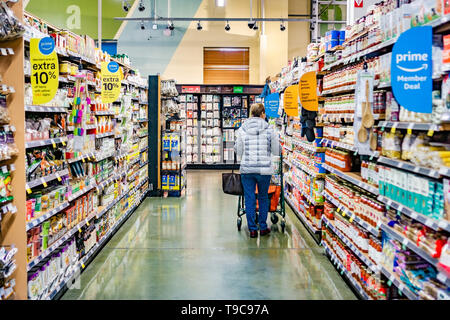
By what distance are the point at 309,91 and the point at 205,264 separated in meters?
2.57

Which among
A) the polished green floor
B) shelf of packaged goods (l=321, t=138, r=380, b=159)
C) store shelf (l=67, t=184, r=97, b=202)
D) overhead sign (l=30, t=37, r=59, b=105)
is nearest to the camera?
overhead sign (l=30, t=37, r=59, b=105)

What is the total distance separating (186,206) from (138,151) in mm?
1435

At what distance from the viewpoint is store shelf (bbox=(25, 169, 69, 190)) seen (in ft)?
12.9

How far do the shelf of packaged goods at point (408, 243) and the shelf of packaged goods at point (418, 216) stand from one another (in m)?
0.19

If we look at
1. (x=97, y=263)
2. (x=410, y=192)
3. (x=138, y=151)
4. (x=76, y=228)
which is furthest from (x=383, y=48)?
(x=138, y=151)

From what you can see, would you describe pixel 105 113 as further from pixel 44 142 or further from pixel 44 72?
pixel 44 72

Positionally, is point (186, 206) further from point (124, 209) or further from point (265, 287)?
point (265, 287)

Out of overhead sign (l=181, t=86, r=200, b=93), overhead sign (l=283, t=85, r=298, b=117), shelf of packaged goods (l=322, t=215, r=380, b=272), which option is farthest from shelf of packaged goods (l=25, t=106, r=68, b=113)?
overhead sign (l=181, t=86, r=200, b=93)

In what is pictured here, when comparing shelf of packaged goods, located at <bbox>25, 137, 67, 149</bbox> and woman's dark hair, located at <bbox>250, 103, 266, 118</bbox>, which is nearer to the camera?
shelf of packaged goods, located at <bbox>25, 137, 67, 149</bbox>

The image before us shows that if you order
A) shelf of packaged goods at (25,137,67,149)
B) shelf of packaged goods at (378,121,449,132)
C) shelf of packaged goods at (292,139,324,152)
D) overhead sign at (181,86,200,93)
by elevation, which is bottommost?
shelf of packaged goods at (292,139,324,152)

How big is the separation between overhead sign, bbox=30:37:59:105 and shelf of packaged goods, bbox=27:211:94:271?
4.38 ft

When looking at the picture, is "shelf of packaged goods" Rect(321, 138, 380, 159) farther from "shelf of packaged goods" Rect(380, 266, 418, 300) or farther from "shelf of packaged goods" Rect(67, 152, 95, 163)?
"shelf of packaged goods" Rect(67, 152, 95, 163)

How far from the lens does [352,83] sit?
4.99 m

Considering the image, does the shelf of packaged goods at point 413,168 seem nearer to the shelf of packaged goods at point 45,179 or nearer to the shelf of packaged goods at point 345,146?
the shelf of packaged goods at point 345,146
